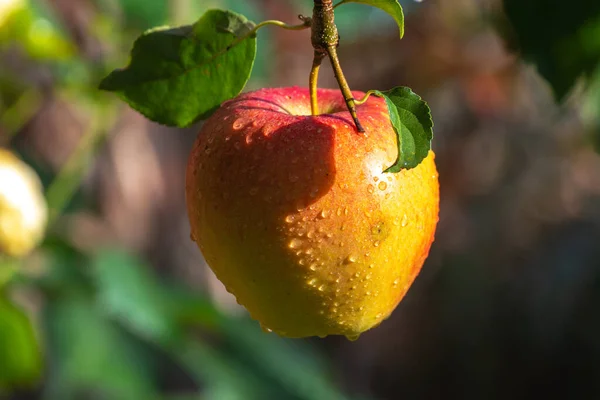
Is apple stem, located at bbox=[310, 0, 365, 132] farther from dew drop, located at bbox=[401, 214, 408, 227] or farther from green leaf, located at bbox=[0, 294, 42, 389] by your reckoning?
green leaf, located at bbox=[0, 294, 42, 389]

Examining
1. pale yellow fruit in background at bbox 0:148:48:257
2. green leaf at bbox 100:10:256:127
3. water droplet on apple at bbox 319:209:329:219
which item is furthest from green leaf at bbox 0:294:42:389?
water droplet on apple at bbox 319:209:329:219

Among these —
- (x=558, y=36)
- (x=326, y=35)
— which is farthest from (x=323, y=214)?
(x=558, y=36)

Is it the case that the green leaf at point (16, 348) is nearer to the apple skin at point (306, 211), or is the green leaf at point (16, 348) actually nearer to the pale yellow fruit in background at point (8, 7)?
the pale yellow fruit in background at point (8, 7)

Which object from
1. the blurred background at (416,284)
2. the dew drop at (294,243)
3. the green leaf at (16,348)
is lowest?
the blurred background at (416,284)

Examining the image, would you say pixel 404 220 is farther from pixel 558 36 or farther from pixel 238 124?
pixel 558 36

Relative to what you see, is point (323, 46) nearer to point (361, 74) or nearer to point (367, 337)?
point (361, 74)

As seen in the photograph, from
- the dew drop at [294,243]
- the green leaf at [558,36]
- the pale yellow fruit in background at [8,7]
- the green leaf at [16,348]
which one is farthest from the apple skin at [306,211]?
the green leaf at [16,348]
